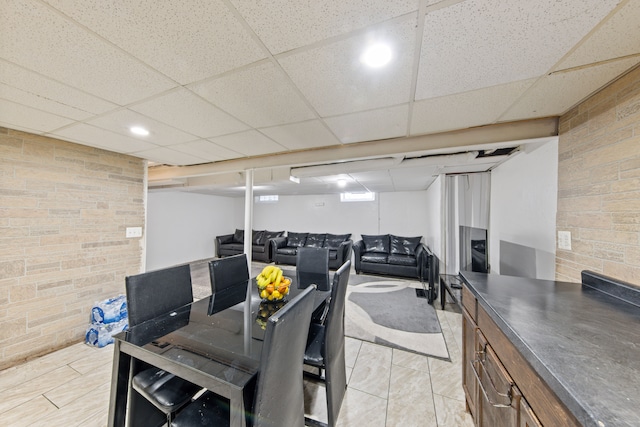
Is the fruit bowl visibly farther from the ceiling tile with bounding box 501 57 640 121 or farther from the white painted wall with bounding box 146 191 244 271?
the white painted wall with bounding box 146 191 244 271

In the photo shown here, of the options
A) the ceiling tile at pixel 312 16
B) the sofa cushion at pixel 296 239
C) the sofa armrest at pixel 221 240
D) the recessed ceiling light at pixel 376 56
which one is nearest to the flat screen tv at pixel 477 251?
the recessed ceiling light at pixel 376 56

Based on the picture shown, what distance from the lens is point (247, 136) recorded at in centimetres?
226

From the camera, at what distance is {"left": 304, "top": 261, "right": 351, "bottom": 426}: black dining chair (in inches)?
53.5

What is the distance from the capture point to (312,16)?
2.93 ft

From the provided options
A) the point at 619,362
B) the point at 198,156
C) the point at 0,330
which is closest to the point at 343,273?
the point at 619,362

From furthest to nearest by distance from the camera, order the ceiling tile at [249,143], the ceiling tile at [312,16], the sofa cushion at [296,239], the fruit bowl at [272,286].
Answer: the sofa cushion at [296,239] → the ceiling tile at [249,143] → the fruit bowl at [272,286] → the ceiling tile at [312,16]

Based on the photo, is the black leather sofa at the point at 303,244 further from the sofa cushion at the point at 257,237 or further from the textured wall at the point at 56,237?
the textured wall at the point at 56,237

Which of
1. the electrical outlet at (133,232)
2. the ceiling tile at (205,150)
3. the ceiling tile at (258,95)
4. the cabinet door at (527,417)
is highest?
the ceiling tile at (258,95)

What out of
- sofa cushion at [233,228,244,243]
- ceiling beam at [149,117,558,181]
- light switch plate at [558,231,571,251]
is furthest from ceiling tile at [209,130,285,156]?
sofa cushion at [233,228,244,243]

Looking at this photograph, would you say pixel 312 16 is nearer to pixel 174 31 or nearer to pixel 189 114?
pixel 174 31

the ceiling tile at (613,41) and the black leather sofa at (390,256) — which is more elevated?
the ceiling tile at (613,41)

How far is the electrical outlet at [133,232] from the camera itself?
2.90 m

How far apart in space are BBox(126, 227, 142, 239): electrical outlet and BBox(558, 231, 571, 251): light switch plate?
454cm

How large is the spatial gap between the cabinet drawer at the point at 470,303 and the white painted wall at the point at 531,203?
2.99ft
